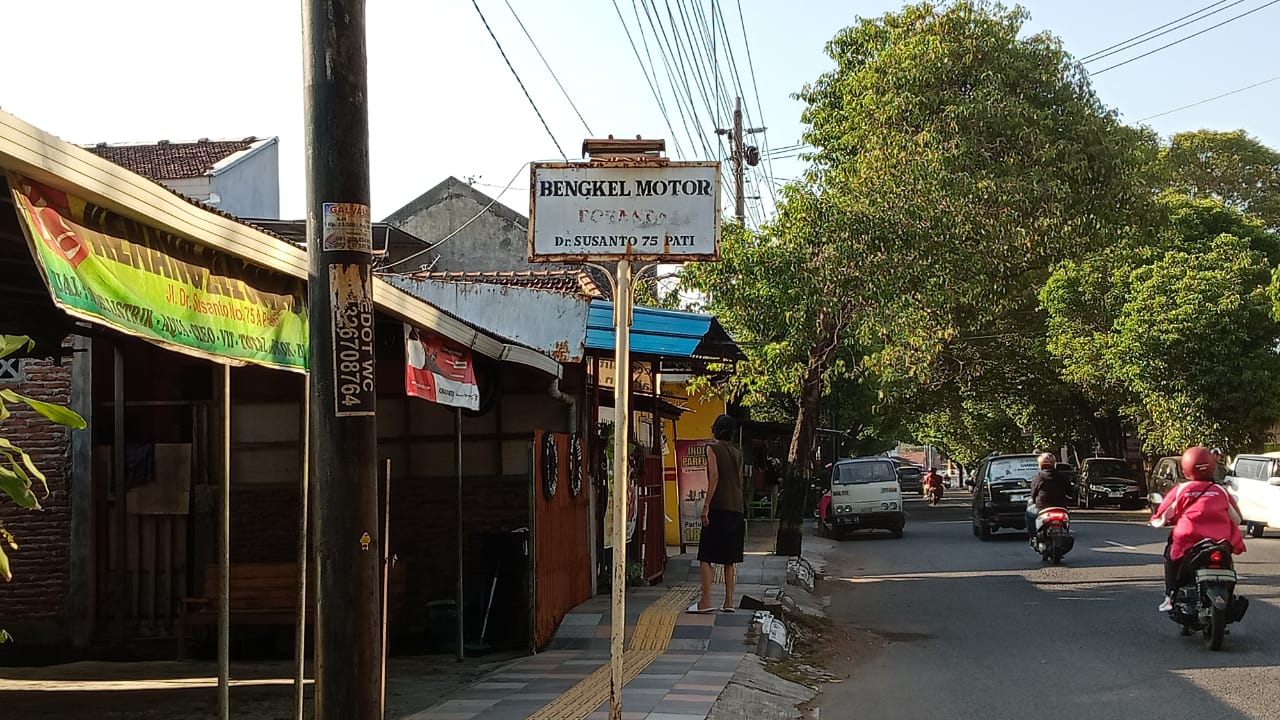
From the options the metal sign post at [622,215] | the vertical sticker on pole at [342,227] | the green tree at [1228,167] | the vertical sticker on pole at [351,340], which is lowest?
the vertical sticker on pole at [351,340]

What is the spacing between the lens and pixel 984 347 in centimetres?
4575

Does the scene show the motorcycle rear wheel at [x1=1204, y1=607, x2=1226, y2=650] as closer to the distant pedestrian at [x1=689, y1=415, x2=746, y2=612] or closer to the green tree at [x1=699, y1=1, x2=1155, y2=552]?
the distant pedestrian at [x1=689, y1=415, x2=746, y2=612]

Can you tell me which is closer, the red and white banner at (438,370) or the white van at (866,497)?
the red and white banner at (438,370)

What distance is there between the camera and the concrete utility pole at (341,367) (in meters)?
5.37

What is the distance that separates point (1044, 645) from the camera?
11.7m

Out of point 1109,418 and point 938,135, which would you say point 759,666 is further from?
point 1109,418

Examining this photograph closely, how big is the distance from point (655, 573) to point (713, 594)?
89.4 inches

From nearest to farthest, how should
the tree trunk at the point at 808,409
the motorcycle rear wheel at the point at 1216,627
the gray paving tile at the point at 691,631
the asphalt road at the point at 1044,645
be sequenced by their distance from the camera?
the asphalt road at the point at 1044,645
the motorcycle rear wheel at the point at 1216,627
the gray paving tile at the point at 691,631
the tree trunk at the point at 808,409

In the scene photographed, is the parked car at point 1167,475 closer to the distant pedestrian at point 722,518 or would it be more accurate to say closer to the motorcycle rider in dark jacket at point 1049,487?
the motorcycle rider in dark jacket at point 1049,487

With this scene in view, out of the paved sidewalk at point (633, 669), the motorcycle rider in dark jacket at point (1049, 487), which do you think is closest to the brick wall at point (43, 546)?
the paved sidewalk at point (633, 669)

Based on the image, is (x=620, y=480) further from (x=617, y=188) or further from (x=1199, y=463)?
(x=1199, y=463)

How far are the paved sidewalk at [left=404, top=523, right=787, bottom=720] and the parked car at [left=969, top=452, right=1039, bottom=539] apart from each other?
12047 mm

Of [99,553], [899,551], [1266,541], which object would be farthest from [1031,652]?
[1266,541]

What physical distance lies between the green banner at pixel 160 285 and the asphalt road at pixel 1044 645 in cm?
480
